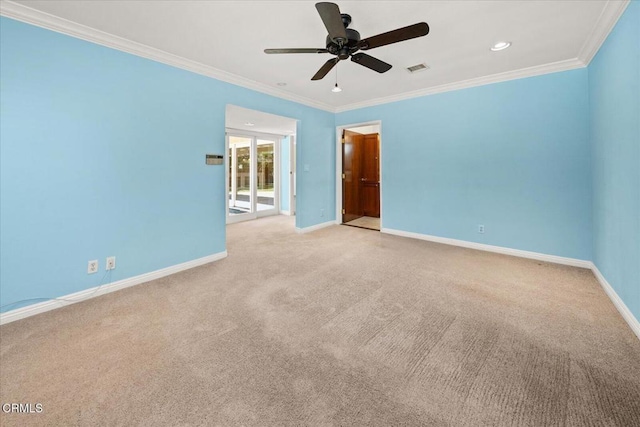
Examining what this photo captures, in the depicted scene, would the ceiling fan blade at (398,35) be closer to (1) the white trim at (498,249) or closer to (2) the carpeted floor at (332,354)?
(2) the carpeted floor at (332,354)

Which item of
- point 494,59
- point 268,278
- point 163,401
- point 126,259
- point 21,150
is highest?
point 494,59

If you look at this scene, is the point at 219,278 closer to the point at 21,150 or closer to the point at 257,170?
the point at 21,150

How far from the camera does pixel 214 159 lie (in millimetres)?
3750

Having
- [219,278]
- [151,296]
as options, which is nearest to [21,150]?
[151,296]

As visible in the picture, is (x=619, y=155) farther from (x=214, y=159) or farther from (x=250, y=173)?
(x=250, y=173)

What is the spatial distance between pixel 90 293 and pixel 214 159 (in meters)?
2.04

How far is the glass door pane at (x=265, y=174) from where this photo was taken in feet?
24.1

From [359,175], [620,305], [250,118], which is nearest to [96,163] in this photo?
[250,118]

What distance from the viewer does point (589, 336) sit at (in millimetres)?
2049

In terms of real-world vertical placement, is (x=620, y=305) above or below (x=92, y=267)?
below

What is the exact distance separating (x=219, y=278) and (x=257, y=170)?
4471 millimetres

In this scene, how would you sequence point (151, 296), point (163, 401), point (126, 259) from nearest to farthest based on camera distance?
point (163, 401) → point (151, 296) → point (126, 259)

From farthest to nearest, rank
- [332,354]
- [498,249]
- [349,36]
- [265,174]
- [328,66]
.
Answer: [265,174] → [498,249] → [328,66] → [349,36] → [332,354]

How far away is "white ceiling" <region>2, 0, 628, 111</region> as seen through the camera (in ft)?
7.56
